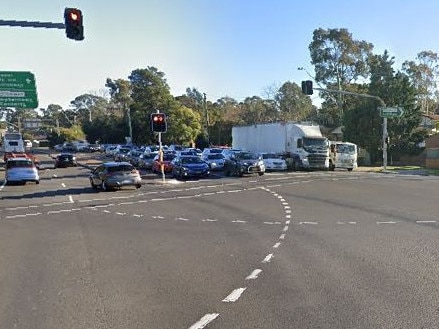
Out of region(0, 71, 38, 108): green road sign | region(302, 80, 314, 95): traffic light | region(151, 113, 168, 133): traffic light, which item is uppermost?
region(0, 71, 38, 108): green road sign

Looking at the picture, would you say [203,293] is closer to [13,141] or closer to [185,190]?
[185,190]

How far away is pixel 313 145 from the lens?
40.3 meters

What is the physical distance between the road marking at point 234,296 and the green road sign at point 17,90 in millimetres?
45087

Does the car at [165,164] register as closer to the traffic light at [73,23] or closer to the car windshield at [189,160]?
the car windshield at [189,160]

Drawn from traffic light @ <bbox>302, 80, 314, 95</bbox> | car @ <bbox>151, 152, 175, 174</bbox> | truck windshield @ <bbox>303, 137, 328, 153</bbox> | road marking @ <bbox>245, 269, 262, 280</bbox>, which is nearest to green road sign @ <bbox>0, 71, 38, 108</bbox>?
car @ <bbox>151, 152, 175, 174</bbox>

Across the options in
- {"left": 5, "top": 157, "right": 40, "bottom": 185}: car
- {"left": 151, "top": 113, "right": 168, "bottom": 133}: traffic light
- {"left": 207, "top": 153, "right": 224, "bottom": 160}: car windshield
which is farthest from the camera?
{"left": 207, "top": 153, "right": 224, "bottom": 160}: car windshield

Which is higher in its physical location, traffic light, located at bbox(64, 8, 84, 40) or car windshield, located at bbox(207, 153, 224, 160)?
traffic light, located at bbox(64, 8, 84, 40)

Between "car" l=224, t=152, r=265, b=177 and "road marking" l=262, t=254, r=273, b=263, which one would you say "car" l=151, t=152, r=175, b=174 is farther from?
"road marking" l=262, t=254, r=273, b=263

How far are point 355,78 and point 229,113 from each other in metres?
37.4

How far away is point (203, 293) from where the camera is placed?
23.1 ft

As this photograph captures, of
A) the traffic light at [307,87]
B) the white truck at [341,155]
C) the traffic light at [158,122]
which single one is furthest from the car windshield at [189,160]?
the white truck at [341,155]

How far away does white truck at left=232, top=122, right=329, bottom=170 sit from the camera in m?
40.2

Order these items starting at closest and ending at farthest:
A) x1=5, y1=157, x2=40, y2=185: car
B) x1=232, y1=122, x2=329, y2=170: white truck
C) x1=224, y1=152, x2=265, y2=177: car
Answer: x1=5, y1=157, x2=40, y2=185: car
x1=224, y1=152, x2=265, y2=177: car
x1=232, y1=122, x2=329, y2=170: white truck

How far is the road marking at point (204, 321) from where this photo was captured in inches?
224
